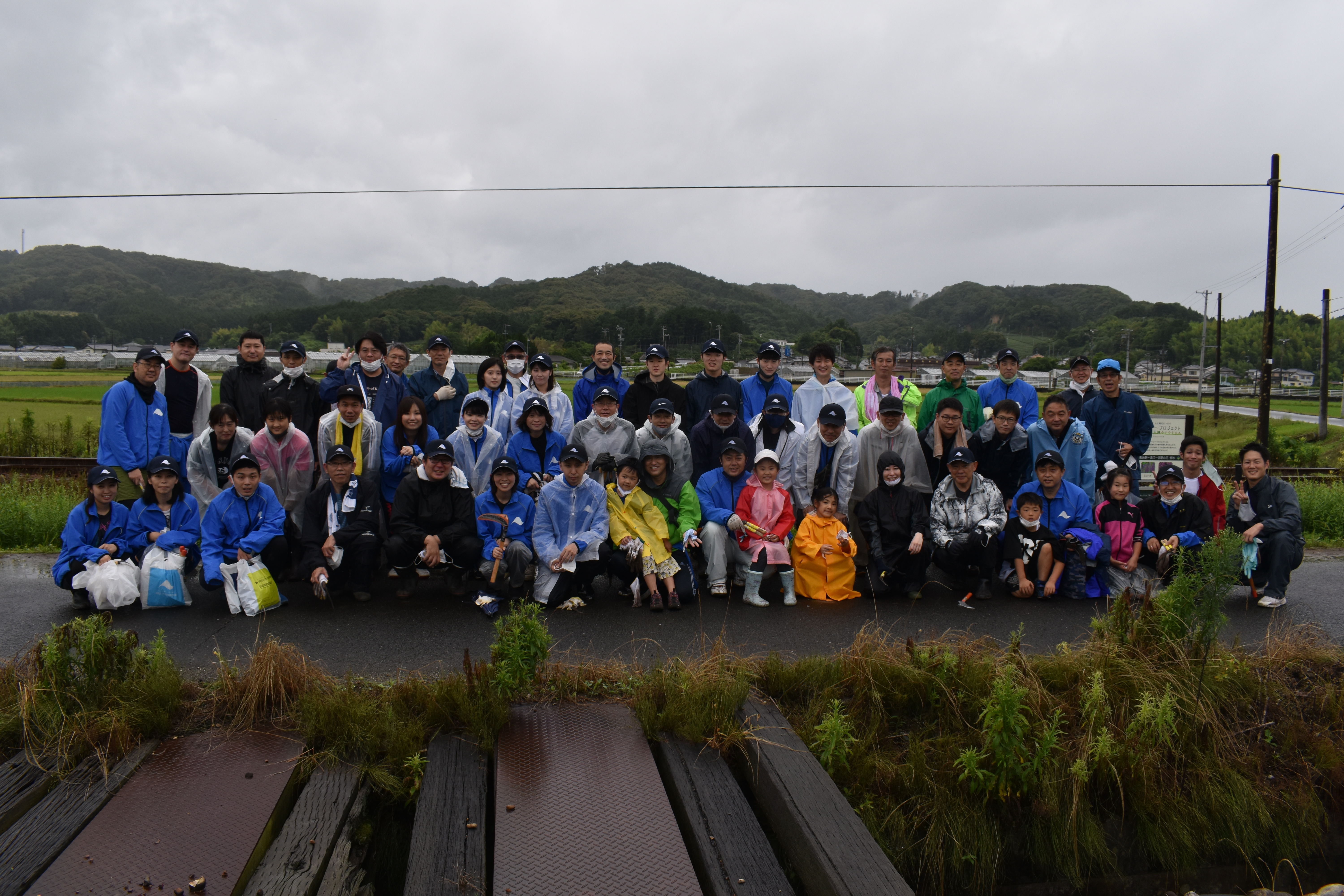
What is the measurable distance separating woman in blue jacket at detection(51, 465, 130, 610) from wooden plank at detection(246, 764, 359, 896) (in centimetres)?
387

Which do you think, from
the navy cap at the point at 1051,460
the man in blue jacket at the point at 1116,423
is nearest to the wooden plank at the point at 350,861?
the navy cap at the point at 1051,460

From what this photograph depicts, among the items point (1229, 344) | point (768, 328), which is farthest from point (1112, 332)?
point (768, 328)

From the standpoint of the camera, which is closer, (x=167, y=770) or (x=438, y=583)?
(x=167, y=770)

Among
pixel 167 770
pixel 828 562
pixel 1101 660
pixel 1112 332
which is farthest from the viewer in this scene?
pixel 1112 332

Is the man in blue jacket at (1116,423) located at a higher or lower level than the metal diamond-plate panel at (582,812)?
higher

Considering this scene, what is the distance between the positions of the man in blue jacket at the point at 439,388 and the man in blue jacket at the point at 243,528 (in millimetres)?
1966

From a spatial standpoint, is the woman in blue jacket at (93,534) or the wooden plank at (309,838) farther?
the woman in blue jacket at (93,534)

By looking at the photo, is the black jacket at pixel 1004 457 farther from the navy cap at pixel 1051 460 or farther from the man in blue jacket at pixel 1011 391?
the navy cap at pixel 1051 460

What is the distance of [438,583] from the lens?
6.85 m

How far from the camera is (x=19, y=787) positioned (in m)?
3.42

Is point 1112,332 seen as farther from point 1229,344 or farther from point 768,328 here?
point 768,328

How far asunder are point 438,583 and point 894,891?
16.4ft

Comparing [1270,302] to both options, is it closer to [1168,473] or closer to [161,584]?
[1168,473]

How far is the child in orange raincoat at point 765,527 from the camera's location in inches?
254
